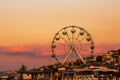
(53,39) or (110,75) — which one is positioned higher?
(53,39)

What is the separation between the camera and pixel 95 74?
392 ft

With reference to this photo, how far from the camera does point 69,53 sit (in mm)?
117062

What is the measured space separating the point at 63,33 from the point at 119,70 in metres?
36.0

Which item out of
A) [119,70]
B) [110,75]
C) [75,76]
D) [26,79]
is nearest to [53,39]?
[75,76]

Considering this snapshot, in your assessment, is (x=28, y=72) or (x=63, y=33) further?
(x=28, y=72)

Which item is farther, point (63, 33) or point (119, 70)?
point (119, 70)

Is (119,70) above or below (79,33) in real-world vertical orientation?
below

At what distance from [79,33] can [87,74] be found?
11.9m

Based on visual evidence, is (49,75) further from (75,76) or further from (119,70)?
(75,76)

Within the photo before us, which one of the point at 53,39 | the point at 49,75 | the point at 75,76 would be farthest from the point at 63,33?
the point at 49,75

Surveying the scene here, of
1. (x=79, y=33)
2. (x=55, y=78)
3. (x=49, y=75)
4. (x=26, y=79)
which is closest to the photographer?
(x=79, y=33)

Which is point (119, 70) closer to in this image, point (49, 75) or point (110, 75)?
point (110, 75)

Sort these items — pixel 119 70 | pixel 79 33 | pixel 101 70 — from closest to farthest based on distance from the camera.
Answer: pixel 79 33 → pixel 101 70 → pixel 119 70

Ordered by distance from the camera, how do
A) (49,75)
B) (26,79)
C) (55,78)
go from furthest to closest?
(26,79) → (49,75) → (55,78)
